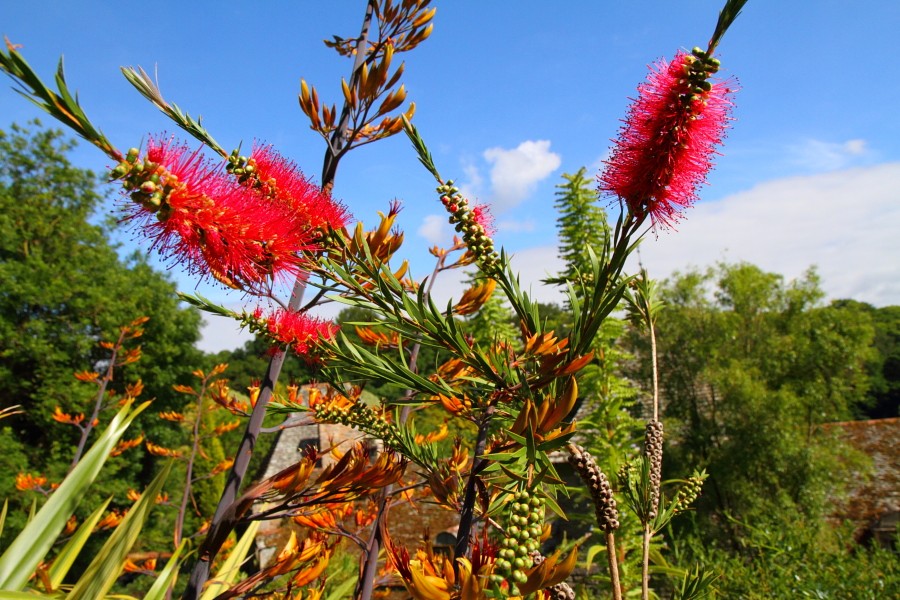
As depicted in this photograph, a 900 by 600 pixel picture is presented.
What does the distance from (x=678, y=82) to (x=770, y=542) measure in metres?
2.93

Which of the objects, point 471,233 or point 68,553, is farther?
point 68,553

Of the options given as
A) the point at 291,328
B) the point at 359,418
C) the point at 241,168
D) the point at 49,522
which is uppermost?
the point at 241,168

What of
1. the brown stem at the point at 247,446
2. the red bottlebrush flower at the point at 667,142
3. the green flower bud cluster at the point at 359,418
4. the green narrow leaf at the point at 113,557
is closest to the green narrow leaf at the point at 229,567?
the brown stem at the point at 247,446

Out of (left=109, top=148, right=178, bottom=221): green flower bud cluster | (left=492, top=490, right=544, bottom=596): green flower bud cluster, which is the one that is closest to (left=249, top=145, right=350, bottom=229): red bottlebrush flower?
(left=109, top=148, right=178, bottom=221): green flower bud cluster

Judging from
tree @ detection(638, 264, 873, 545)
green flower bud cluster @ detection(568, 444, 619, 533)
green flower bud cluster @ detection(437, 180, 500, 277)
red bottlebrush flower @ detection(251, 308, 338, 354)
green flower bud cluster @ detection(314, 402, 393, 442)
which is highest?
tree @ detection(638, 264, 873, 545)

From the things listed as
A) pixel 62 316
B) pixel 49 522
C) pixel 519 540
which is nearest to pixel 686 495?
pixel 519 540

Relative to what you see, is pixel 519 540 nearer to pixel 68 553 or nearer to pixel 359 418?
pixel 359 418

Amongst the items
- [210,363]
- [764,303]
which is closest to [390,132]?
[764,303]

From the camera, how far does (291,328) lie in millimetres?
888

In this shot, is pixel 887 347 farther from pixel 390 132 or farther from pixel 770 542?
pixel 390 132

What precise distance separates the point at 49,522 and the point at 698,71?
1.17m

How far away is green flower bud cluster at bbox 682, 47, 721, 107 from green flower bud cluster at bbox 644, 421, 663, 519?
17.8 inches

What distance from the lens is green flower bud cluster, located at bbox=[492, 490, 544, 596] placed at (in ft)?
1.43

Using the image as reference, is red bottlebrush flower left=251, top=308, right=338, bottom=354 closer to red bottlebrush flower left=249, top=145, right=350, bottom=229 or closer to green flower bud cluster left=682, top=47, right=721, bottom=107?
red bottlebrush flower left=249, top=145, right=350, bottom=229
